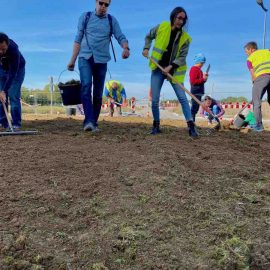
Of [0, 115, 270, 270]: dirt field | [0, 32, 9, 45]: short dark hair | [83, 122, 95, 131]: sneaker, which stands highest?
[0, 32, 9, 45]: short dark hair

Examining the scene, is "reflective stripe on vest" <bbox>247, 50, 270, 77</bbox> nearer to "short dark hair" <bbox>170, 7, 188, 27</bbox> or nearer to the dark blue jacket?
"short dark hair" <bbox>170, 7, 188, 27</bbox>

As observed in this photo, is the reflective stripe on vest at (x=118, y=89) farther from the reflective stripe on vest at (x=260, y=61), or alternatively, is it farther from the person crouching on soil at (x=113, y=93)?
the reflective stripe on vest at (x=260, y=61)

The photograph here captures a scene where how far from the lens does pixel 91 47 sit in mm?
5711

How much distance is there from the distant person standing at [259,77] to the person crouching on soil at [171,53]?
7.33 feet

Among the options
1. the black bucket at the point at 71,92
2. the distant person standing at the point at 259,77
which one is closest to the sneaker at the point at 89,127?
the black bucket at the point at 71,92

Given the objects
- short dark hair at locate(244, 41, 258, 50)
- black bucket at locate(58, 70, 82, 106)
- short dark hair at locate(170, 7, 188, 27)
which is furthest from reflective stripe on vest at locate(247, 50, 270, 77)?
black bucket at locate(58, 70, 82, 106)

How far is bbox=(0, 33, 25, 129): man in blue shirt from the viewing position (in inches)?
225

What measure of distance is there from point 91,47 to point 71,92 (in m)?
0.78

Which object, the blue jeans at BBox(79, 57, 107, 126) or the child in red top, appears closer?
the blue jeans at BBox(79, 57, 107, 126)

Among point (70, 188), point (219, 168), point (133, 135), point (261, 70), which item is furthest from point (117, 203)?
point (261, 70)

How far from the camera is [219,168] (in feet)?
12.1

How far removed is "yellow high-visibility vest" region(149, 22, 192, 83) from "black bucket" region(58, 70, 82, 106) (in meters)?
1.11

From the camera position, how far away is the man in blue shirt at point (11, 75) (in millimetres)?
5703

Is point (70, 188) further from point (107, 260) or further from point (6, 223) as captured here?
point (107, 260)
